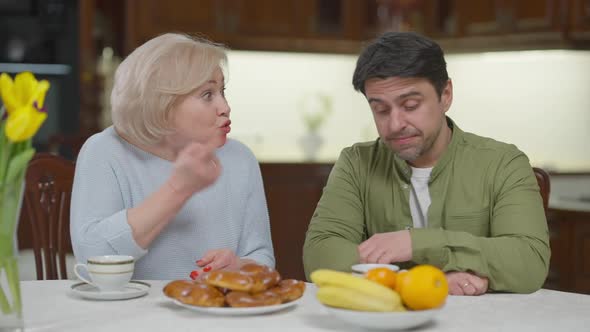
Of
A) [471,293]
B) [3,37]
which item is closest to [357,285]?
[471,293]

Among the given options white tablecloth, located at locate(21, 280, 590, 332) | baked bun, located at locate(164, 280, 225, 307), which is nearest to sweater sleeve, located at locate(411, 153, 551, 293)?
white tablecloth, located at locate(21, 280, 590, 332)

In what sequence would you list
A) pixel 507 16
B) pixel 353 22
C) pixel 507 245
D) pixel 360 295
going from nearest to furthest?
pixel 360 295 < pixel 507 245 < pixel 507 16 < pixel 353 22

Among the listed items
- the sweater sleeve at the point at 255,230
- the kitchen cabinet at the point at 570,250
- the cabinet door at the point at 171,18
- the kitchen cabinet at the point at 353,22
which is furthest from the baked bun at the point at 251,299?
the kitchen cabinet at the point at 353,22

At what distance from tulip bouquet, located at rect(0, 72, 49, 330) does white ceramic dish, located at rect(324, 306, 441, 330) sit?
1.58 feet

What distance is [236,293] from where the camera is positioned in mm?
1419

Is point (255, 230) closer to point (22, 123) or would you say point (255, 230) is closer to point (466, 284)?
point (466, 284)

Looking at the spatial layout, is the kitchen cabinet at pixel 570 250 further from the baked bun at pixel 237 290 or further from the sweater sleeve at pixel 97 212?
the baked bun at pixel 237 290

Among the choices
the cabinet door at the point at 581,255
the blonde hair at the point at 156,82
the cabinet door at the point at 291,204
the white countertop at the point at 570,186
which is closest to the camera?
the blonde hair at the point at 156,82

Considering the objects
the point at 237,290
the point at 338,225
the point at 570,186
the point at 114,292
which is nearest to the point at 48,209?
the point at 114,292

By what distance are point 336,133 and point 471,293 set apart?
363 cm

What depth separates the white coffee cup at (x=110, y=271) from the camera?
1.53m

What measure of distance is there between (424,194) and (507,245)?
0.34 meters

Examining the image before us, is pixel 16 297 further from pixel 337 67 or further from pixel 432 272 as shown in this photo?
pixel 337 67

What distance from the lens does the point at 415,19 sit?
489 cm
